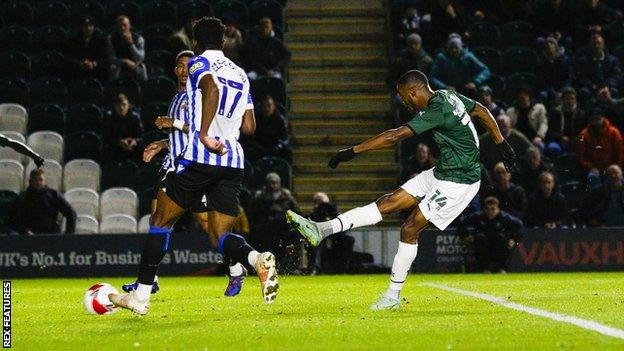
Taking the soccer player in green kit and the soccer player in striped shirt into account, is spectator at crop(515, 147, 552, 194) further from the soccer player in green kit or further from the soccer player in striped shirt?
the soccer player in striped shirt

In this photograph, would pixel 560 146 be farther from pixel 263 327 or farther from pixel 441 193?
Answer: pixel 263 327

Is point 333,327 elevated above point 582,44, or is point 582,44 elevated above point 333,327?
point 582,44

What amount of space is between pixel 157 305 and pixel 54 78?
10.8m

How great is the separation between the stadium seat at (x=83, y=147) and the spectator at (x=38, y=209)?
5.71ft

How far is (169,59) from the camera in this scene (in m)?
21.7

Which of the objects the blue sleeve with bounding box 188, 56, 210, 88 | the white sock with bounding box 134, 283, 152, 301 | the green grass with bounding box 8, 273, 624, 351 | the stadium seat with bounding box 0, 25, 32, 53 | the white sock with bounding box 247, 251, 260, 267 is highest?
the stadium seat with bounding box 0, 25, 32, 53

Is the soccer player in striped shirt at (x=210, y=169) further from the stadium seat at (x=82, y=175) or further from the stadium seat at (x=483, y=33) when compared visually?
the stadium seat at (x=483, y=33)

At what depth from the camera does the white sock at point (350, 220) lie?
10.4 metres

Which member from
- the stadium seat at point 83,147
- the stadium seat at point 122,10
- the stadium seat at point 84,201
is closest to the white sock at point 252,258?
the stadium seat at point 84,201

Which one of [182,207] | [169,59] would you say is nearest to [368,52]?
[169,59]

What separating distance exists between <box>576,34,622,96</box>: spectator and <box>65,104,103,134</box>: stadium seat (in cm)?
806

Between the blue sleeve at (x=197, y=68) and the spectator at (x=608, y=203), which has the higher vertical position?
the blue sleeve at (x=197, y=68)

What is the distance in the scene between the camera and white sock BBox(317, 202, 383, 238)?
10.4 meters

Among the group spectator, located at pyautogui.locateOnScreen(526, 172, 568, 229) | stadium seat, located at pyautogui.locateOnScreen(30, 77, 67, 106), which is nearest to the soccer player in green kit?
spectator, located at pyautogui.locateOnScreen(526, 172, 568, 229)
